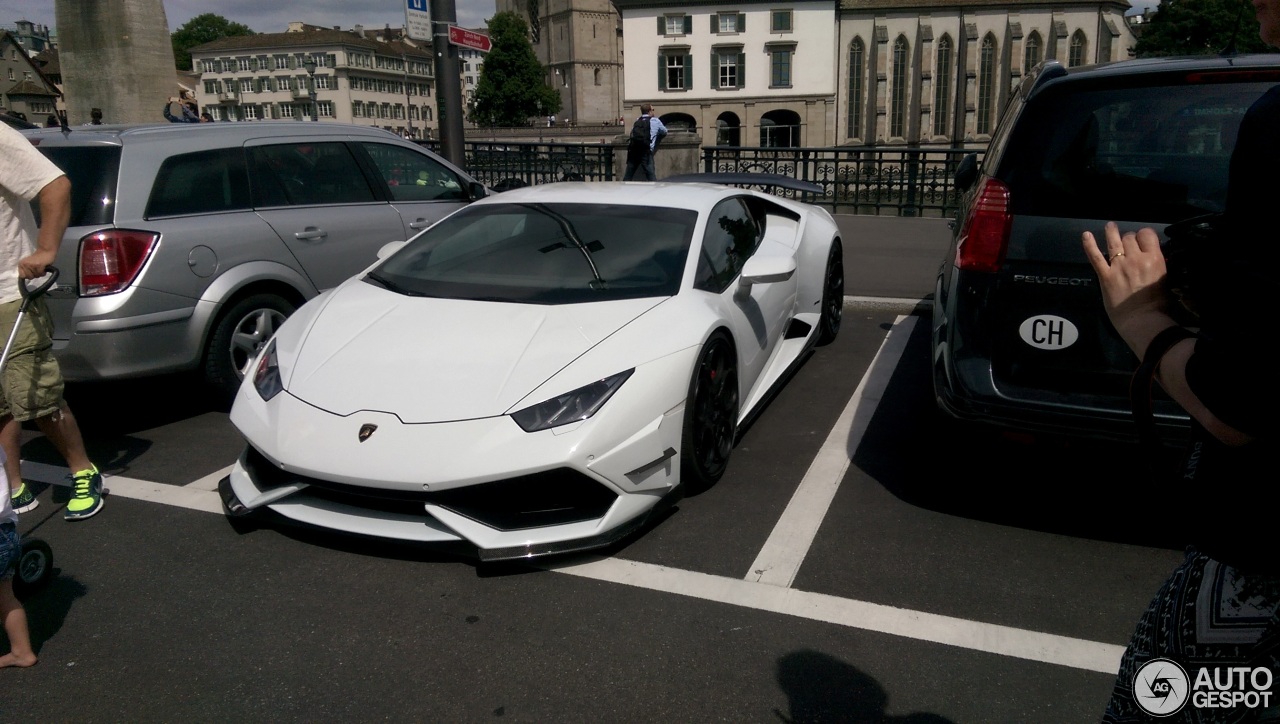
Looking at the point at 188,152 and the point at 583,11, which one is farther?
the point at 583,11

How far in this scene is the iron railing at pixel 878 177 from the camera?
48.0 ft

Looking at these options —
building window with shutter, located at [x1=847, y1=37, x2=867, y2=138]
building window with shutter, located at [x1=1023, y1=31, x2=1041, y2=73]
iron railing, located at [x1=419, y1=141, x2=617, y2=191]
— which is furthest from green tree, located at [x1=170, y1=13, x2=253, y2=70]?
iron railing, located at [x1=419, y1=141, x2=617, y2=191]

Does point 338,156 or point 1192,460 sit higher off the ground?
point 338,156

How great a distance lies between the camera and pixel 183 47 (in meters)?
123

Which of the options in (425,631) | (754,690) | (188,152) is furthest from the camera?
(188,152)

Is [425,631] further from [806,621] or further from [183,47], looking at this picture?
[183,47]

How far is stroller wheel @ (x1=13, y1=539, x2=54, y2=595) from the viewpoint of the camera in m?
3.29

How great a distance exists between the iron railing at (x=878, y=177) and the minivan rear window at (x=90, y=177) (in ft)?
35.9

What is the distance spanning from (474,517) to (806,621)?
120 centimetres

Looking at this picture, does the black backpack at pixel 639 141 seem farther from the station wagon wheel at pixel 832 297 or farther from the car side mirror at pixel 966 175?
the car side mirror at pixel 966 175

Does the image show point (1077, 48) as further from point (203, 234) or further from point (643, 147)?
point (203, 234)

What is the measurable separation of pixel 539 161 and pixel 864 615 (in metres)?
14.6

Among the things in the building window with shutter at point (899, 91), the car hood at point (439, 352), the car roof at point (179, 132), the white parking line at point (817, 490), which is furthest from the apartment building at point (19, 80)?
the white parking line at point (817, 490)

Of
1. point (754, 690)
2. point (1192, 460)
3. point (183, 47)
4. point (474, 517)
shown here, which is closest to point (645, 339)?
point (474, 517)
